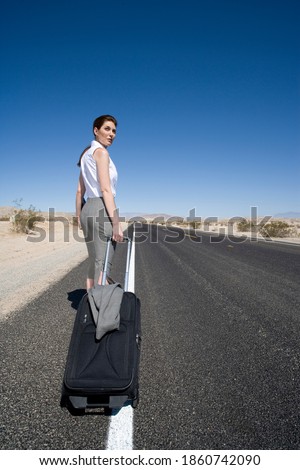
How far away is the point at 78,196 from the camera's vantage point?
9.57 feet

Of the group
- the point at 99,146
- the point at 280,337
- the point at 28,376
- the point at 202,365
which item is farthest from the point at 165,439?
the point at 99,146

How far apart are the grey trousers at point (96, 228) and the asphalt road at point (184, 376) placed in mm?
948

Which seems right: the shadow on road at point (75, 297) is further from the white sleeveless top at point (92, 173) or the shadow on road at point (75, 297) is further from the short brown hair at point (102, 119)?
the short brown hair at point (102, 119)

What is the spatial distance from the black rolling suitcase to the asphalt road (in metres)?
0.14

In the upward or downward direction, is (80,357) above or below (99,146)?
below

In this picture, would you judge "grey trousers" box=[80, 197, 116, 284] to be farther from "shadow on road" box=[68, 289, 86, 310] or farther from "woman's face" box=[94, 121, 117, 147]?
"shadow on road" box=[68, 289, 86, 310]

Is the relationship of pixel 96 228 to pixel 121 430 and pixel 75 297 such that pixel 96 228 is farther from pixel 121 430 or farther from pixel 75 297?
pixel 75 297

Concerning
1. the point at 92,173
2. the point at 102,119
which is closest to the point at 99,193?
the point at 92,173

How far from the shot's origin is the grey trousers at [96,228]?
8.56 ft

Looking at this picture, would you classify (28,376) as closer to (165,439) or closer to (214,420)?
(165,439)

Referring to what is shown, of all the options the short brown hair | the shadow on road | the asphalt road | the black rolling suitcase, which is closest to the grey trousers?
the black rolling suitcase

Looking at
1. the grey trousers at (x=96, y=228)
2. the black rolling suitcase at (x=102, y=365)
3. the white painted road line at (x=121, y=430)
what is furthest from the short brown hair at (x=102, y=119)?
the white painted road line at (x=121, y=430)

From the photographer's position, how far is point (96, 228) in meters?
2.61
